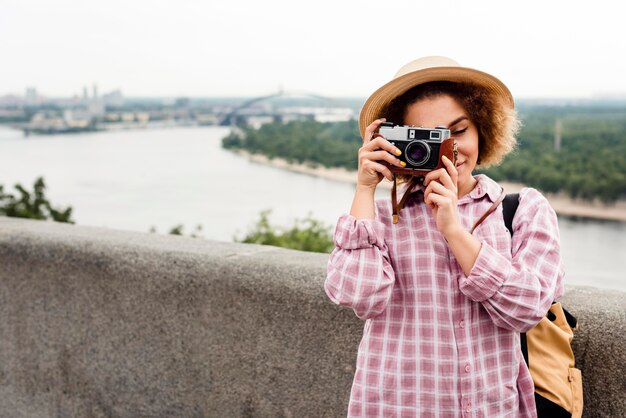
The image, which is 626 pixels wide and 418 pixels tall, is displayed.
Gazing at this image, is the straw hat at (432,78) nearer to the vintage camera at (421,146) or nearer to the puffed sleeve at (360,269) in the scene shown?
the vintage camera at (421,146)

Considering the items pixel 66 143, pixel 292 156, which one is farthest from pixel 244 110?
pixel 66 143

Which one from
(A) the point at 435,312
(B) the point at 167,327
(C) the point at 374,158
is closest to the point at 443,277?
(A) the point at 435,312

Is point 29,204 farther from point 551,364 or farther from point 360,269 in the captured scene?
point 551,364

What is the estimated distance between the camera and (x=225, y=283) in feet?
7.47

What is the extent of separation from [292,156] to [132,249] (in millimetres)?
12884

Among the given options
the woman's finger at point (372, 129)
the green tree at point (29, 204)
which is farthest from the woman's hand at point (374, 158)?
the green tree at point (29, 204)

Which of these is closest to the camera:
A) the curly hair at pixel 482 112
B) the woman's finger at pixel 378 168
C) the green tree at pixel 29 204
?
the woman's finger at pixel 378 168

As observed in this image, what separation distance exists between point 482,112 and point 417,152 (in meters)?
0.25

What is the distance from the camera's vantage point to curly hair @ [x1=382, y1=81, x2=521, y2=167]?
4.87 ft

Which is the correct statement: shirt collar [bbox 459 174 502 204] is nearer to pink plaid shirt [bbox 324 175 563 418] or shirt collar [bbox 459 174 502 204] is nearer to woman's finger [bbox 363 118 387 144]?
pink plaid shirt [bbox 324 175 563 418]

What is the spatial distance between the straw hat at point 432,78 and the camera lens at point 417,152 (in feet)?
0.60

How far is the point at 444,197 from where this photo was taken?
4.25 ft

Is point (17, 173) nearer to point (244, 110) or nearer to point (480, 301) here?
point (244, 110)

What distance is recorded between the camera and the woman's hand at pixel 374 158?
1362 millimetres
